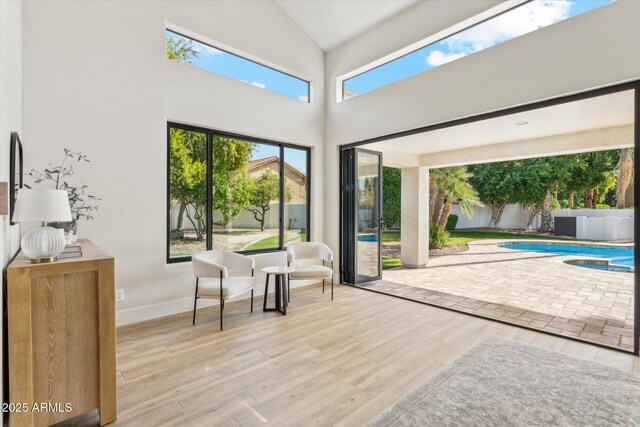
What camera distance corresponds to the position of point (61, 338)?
185cm

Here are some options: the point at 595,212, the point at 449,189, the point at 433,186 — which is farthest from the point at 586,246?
the point at 433,186

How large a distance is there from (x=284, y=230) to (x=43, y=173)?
3.13 metres

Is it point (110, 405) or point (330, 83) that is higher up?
point (330, 83)

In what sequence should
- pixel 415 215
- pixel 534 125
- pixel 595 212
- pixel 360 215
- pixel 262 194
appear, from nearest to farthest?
pixel 534 125 → pixel 262 194 → pixel 360 215 → pixel 415 215 → pixel 595 212

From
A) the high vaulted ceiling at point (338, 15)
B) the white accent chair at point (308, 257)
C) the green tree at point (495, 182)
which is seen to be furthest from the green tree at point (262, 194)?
the green tree at point (495, 182)

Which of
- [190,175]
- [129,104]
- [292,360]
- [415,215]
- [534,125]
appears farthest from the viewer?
[415,215]

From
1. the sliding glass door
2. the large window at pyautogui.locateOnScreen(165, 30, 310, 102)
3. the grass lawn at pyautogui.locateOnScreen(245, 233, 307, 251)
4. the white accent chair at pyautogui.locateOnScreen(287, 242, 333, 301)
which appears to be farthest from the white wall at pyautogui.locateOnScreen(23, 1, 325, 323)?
the sliding glass door

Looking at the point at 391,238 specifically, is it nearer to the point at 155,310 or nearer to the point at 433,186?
the point at 433,186

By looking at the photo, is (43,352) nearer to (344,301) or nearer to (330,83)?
(344,301)

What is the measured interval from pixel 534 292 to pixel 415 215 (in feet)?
10.1

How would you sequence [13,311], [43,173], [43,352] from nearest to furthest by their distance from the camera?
[13,311], [43,352], [43,173]

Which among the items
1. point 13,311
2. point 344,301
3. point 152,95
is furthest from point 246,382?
point 152,95

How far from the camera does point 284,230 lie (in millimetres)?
5355

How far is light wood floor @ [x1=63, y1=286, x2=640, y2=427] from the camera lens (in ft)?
6.88
